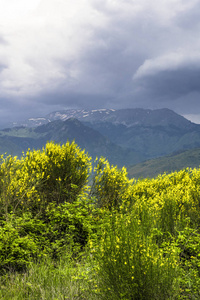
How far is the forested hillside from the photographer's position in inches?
117

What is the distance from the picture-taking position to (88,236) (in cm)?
559

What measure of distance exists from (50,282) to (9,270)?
1193mm

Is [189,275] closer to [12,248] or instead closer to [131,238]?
[131,238]

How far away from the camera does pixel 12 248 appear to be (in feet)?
14.6

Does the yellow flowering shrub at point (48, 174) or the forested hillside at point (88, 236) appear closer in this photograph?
the forested hillside at point (88, 236)


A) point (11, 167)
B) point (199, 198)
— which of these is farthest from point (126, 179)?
point (11, 167)

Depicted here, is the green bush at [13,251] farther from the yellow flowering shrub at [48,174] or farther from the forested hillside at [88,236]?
the yellow flowering shrub at [48,174]

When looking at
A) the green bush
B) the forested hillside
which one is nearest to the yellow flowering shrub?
the forested hillside

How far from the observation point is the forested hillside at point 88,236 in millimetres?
2973

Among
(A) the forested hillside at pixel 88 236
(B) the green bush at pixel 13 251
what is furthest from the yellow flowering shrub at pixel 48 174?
(B) the green bush at pixel 13 251

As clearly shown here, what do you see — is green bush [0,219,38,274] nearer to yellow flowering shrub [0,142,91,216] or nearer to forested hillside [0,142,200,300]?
forested hillside [0,142,200,300]

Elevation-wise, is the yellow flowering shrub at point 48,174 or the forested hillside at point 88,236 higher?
the yellow flowering shrub at point 48,174

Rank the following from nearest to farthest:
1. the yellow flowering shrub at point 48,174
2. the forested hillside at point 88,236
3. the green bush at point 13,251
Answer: the forested hillside at point 88,236 < the green bush at point 13,251 < the yellow flowering shrub at point 48,174

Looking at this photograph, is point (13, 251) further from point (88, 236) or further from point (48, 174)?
point (48, 174)
